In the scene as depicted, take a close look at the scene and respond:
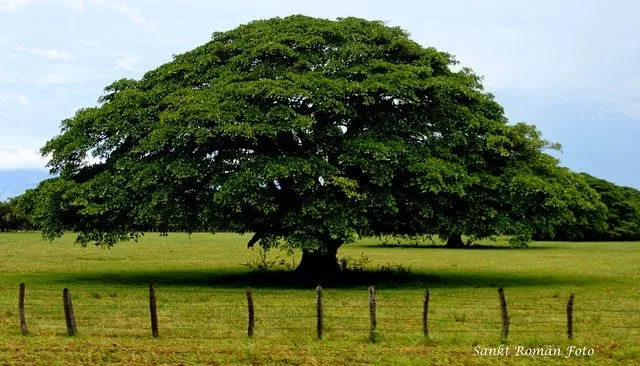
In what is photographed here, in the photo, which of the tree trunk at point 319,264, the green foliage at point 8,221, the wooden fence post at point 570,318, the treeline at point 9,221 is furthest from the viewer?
the treeline at point 9,221

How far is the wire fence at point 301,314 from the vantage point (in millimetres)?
20938

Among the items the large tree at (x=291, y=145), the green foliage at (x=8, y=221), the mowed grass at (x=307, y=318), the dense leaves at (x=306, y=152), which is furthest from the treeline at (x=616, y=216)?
the green foliage at (x=8, y=221)

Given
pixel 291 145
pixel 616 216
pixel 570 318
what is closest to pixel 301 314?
pixel 570 318

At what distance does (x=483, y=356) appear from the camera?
59.0ft

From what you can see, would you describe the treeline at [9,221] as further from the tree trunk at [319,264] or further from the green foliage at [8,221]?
the tree trunk at [319,264]

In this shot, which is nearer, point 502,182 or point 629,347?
point 629,347

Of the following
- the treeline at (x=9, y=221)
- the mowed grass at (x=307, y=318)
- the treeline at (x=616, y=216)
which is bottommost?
the mowed grass at (x=307, y=318)

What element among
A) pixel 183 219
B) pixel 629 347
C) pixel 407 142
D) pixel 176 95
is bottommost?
pixel 629 347

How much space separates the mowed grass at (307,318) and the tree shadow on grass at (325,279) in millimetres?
73

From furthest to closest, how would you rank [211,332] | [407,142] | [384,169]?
[407,142], [384,169], [211,332]

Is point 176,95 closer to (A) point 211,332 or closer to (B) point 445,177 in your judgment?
(B) point 445,177

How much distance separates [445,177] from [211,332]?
46.1ft

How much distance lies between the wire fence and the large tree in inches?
130

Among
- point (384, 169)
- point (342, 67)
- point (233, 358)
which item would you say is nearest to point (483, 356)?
point (233, 358)
